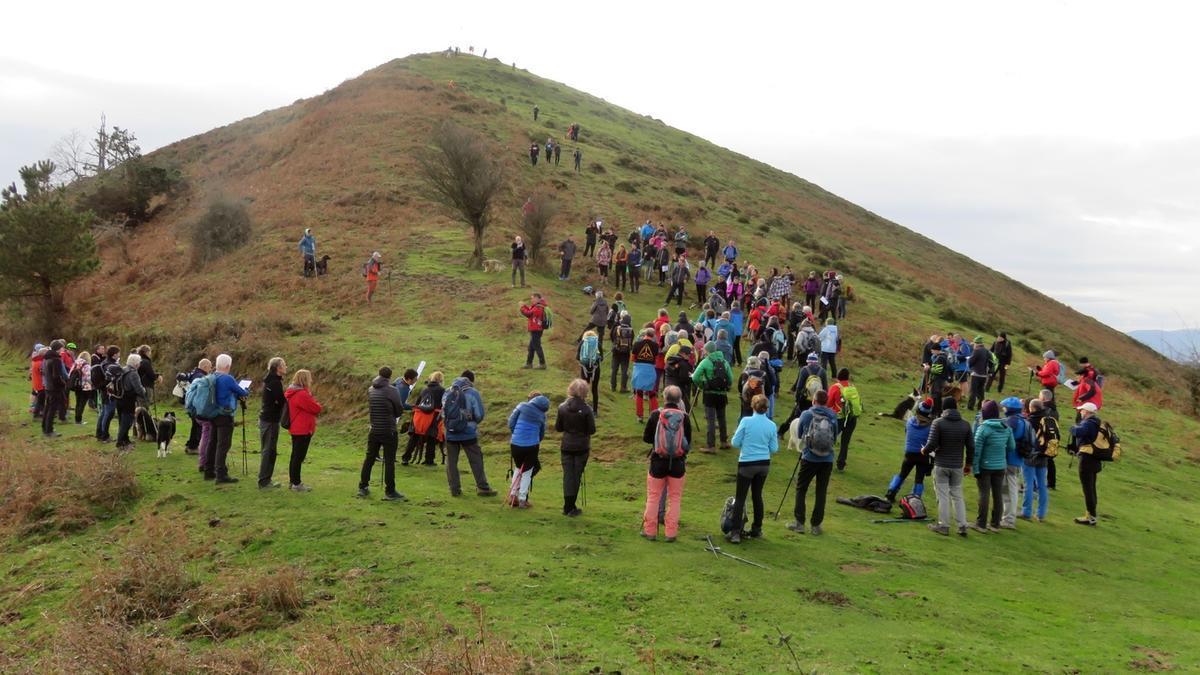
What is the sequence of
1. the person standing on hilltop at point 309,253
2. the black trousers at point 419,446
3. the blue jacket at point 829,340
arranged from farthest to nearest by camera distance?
1. the person standing on hilltop at point 309,253
2. the blue jacket at point 829,340
3. the black trousers at point 419,446

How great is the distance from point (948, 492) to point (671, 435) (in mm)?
4921

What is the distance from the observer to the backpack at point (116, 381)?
15102 mm

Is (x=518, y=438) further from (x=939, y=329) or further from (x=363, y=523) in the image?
(x=939, y=329)

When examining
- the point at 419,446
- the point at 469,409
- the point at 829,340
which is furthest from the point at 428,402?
the point at 829,340

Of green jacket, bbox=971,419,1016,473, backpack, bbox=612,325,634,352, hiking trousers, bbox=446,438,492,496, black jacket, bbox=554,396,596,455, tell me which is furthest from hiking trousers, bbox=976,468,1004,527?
backpack, bbox=612,325,634,352

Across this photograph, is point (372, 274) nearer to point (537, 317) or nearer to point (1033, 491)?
point (537, 317)

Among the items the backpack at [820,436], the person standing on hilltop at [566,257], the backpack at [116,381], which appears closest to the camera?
the backpack at [820,436]

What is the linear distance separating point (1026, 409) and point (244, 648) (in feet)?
44.3

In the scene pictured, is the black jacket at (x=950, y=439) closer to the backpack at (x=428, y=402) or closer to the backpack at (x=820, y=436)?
the backpack at (x=820, y=436)

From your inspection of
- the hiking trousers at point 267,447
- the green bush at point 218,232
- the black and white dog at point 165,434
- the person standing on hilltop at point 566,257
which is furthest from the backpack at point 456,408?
the green bush at point 218,232

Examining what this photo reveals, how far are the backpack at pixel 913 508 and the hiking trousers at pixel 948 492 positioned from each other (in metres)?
0.41

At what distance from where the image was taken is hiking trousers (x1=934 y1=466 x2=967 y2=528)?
38.0ft

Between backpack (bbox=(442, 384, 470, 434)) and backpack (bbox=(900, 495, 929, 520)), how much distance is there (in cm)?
715

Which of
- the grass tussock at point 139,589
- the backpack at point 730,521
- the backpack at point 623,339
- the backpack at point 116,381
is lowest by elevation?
the grass tussock at point 139,589
